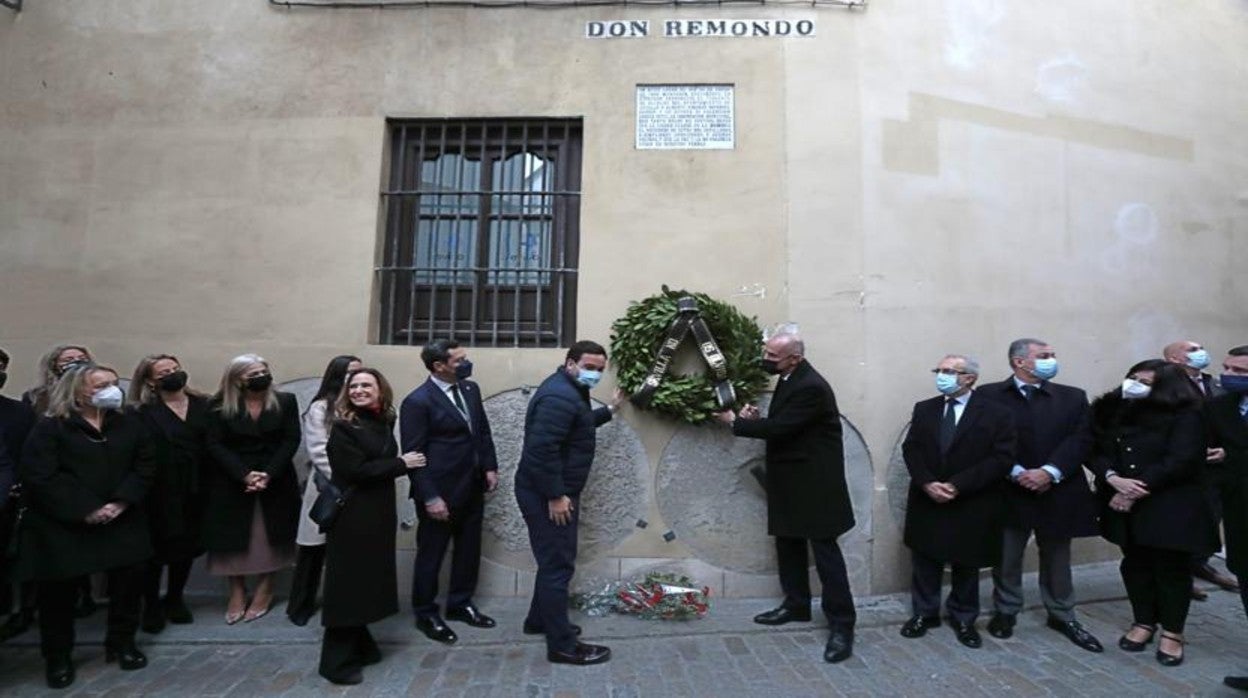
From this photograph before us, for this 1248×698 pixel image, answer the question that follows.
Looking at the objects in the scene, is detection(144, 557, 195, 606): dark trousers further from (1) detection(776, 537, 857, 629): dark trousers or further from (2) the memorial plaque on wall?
(2) the memorial plaque on wall

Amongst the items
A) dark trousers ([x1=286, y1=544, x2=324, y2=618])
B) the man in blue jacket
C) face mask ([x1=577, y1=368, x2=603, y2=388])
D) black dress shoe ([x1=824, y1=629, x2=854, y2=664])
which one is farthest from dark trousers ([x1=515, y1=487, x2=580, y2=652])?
dark trousers ([x1=286, y1=544, x2=324, y2=618])

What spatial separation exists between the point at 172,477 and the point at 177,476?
0.07 metres

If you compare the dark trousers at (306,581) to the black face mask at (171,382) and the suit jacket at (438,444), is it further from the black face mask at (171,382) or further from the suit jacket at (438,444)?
the black face mask at (171,382)

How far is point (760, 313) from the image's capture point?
17.8 feet

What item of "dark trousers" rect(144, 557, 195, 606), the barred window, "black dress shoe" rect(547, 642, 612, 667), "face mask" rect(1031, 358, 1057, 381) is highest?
the barred window

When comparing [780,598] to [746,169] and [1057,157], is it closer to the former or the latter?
[746,169]

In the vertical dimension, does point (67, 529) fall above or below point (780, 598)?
above

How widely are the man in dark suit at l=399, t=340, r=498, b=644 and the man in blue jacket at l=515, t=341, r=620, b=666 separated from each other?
0.49 m

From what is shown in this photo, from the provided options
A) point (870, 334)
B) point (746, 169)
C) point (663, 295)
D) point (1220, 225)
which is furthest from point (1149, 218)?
point (663, 295)

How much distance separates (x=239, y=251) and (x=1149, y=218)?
7.32 m

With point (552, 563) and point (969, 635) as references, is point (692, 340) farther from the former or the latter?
point (969, 635)

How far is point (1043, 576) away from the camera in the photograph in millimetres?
4555

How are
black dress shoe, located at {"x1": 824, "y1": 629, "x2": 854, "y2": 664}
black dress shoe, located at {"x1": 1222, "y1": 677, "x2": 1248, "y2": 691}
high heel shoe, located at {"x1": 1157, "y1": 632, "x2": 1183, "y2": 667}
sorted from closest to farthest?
1. black dress shoe, located at {"x1": 1222, "y1": 677, "x2": 1248, "y2": 691}
2. high heel shoe, located at {"x1": 1157, "y1": 632, "x2": 1183, "y2": 667}
3. black dress shoe, located at {"x1": 824, "y1": 629, "x2": 854, "y2": 664}

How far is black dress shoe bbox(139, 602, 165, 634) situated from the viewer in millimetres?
4469
